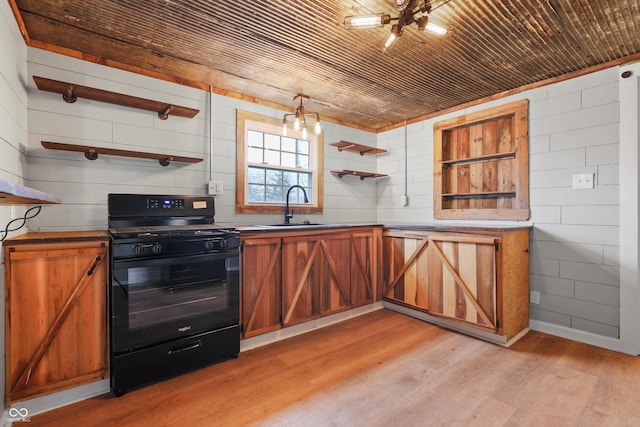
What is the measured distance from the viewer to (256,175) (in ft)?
11.0

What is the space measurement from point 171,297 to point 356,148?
2866mm

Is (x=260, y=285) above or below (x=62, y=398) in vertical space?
above

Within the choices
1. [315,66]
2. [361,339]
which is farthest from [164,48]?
[361,339]

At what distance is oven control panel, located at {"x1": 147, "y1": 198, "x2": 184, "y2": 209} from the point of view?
2.41 meters

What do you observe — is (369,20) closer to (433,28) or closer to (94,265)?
(433,28)

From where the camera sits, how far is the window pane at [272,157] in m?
3.41

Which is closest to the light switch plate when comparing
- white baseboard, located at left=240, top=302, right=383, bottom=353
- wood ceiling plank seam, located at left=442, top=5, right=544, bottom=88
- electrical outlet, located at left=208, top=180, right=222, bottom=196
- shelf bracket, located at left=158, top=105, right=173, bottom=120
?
wood ceiling plank seam, located at left=442, top=5, right=544, bottom=88

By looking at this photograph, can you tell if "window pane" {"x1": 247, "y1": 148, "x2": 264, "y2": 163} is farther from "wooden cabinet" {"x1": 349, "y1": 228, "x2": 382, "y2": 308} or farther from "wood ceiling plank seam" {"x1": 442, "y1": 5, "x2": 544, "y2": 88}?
"wood ceiling plank seam" {"x1": 442, "y1": 5, "x2": 544, "y2": 88}

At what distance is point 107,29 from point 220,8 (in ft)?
2.83

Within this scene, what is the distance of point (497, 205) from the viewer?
3248mm

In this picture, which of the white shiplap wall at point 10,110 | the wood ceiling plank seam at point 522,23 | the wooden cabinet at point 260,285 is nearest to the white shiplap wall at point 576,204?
the wood ceiling plank seam at point 522,23

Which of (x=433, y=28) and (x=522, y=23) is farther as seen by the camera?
(x=522, y=23)

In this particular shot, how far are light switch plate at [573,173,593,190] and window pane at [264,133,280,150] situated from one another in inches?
114

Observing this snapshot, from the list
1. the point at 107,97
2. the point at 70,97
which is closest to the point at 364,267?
the point at 107,97
